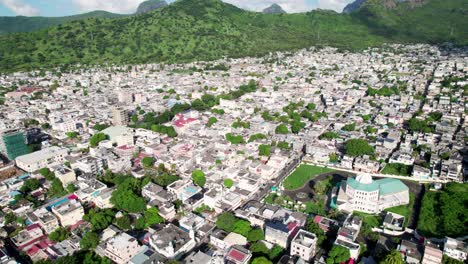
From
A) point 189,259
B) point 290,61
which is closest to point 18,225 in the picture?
point 189,259

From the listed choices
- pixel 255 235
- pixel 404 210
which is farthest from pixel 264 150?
pixel 404 210

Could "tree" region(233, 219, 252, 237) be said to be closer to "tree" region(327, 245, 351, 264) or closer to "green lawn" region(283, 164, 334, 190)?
"tree" region(327, 245, 351, 264)

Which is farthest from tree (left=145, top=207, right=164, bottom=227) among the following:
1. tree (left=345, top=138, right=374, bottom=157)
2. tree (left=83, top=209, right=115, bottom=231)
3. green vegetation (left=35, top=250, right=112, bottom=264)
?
tree (left=345, top=138, right=374, bottom=157)

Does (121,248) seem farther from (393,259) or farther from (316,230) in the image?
(393,259)

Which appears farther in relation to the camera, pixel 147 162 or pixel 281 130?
pixel 281 130

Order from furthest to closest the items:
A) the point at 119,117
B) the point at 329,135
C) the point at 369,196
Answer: the point at 119,117 < the point at 329,135 < the point at 369,196

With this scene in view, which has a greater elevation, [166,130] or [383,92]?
[383,92]

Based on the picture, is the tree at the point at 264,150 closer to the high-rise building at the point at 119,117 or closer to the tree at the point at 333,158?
the tree at the point at 333,158
